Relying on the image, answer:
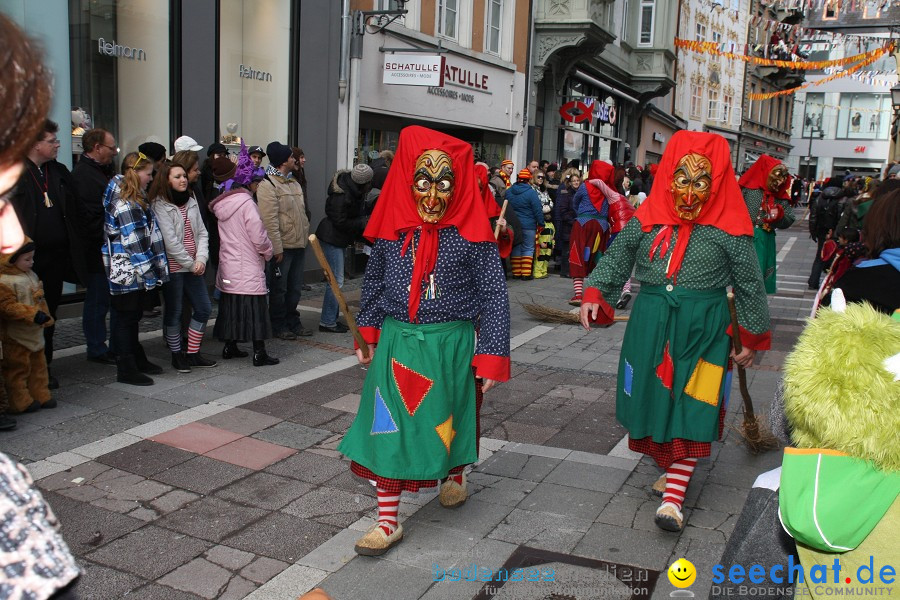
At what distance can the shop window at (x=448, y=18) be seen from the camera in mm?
15767

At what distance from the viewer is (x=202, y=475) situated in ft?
15.8

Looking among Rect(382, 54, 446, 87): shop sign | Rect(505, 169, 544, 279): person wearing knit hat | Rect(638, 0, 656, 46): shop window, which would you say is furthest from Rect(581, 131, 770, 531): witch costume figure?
Rect(638, 0, 656, 46): shop window

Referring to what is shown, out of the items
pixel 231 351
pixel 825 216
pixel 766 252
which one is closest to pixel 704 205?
pixel 231 351

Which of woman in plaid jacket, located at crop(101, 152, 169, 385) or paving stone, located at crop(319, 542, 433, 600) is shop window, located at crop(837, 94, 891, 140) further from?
paving stone, located at crop(319, 542, 433, 600)

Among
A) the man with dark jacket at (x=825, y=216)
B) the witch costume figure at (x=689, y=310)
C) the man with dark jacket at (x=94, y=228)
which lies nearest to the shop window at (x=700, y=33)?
the man with dark jacket at (x=825, y=216)

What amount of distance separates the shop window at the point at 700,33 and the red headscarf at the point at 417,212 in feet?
Result: 114

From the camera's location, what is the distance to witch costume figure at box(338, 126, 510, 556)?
3.89 metres

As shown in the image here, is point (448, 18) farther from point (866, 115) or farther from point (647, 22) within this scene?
point (866, 115)

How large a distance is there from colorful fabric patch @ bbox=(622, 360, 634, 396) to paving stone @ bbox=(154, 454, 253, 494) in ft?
7.23

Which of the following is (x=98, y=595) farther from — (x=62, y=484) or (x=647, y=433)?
(x=647, y=433)

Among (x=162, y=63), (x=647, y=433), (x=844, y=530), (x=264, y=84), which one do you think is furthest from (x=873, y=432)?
(x=264, y=84)

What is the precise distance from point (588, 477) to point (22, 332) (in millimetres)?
3743

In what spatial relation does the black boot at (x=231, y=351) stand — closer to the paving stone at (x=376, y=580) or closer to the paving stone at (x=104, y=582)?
the paving stone at (x=104, y=582)

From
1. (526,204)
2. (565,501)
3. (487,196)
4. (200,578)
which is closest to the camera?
(200,578)
